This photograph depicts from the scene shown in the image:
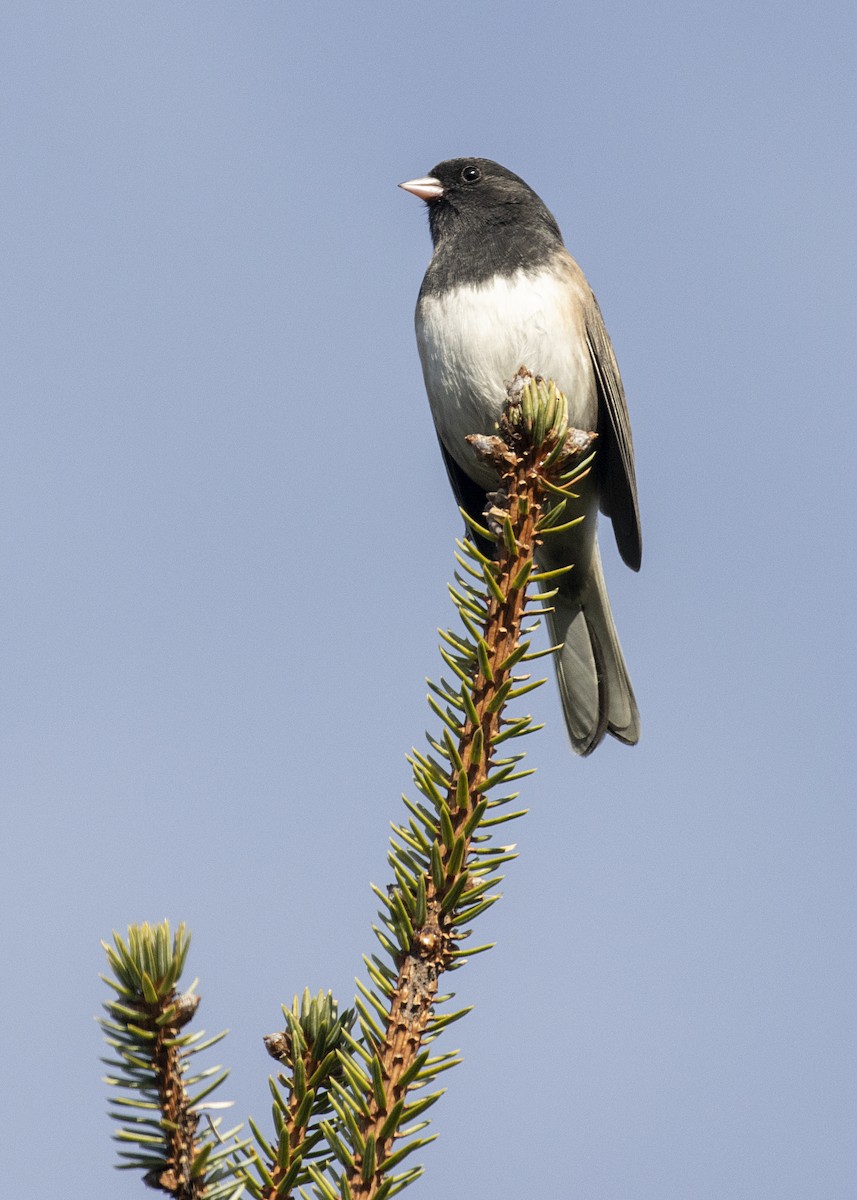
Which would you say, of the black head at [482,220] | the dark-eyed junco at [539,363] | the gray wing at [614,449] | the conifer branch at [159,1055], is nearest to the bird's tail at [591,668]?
the dark-eyed junco at [539,363]

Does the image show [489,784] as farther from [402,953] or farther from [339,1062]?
[339,1062]

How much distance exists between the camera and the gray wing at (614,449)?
3068 millimetres

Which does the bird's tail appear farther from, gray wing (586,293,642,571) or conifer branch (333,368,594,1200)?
conifer branch (333,368,594,1200)

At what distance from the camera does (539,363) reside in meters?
2.79

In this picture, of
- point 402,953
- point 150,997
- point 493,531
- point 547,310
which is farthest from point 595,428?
point 150,997

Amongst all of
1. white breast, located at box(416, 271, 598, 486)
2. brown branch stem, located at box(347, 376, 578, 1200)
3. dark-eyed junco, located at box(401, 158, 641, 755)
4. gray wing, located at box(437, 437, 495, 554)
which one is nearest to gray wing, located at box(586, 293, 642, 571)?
dark-eyed junco, located at box(401, 158, 641, 755)

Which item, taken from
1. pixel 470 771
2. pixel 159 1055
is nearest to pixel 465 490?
pixel 470 771

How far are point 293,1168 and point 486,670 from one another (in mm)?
524

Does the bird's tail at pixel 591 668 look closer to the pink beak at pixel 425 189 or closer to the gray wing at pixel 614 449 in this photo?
the gray wing at pixel 614 449

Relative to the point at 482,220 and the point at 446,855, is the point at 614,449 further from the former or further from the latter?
the point at 446,855

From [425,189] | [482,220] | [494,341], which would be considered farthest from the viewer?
[425,189]

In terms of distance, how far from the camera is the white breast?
9.01 feet

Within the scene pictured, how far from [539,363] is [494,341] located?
4.9 inches

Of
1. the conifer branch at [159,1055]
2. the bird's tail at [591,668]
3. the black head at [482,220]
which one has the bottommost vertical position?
the conifer branch at [159,1055]
